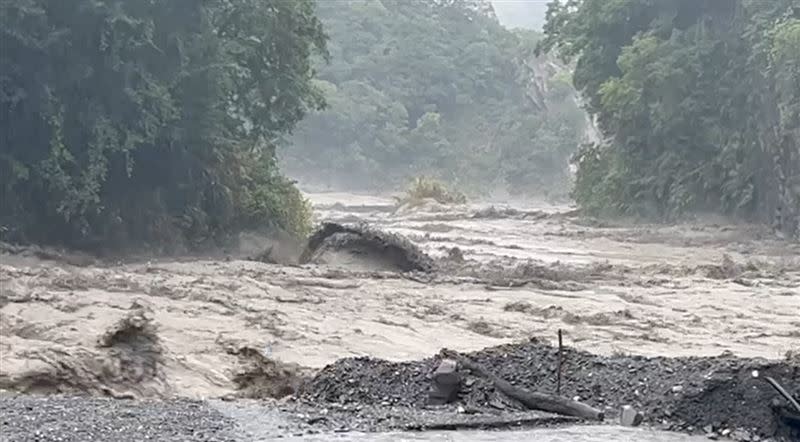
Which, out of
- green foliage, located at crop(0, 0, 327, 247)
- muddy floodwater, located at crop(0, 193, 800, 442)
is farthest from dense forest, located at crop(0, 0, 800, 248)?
muddy floodwater, located at crop(0, 193, 800, 442)

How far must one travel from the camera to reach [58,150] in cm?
2228

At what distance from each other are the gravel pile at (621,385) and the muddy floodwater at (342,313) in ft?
1.43

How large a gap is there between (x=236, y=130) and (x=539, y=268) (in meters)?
7.62

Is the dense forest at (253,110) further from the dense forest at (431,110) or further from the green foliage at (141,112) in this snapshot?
the dense forest at (431,110)

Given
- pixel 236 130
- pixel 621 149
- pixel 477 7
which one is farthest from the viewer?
pixel 477 7

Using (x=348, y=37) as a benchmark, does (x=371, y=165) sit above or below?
below

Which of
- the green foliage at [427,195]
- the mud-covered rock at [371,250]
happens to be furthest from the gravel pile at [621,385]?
the green foliage at [427,195]

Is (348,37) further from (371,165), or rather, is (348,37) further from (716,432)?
(716,432)

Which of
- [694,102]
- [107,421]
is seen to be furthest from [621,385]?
[694,102]

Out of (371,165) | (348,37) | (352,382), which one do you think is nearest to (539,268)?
(352,382)

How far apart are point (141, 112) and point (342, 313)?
8320 mm

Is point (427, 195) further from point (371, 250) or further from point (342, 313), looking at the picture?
point (342, 313)

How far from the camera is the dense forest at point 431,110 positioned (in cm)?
7488

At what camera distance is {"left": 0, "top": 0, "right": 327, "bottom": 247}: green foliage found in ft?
72.5
